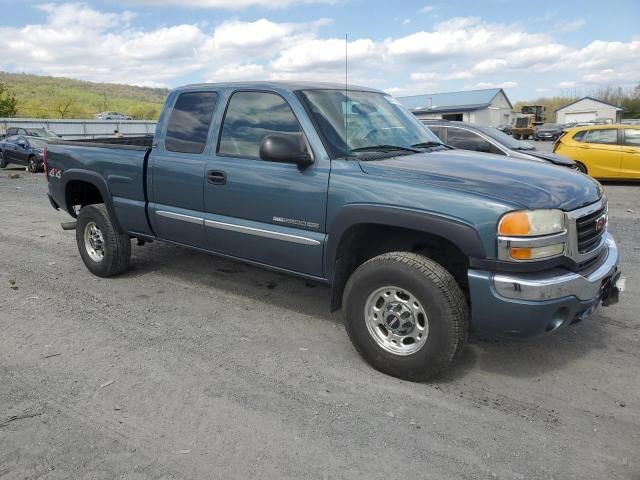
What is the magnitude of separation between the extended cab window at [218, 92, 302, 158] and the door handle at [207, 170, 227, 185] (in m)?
0.17

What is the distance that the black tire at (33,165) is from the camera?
1791 cm

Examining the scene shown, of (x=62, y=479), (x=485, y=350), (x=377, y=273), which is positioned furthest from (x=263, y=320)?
(x=62, y=479)

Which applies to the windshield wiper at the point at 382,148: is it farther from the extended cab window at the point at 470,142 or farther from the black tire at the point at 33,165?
the black tire at the point at 33,165

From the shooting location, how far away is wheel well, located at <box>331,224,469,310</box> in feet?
11.6

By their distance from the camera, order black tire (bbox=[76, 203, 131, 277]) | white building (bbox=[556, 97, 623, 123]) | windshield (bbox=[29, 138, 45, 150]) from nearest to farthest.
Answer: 1. black tire (bbox=[76, 203, 131, 277])
2. windshield (bbox=[29, 138, 45, 150])
3. white building (bbox=[556, 97, 623, 123])

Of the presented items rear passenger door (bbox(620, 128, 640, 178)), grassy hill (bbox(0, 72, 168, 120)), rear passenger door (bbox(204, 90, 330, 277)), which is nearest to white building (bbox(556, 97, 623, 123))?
grassy hill (bbox(0, 72, 168, 120))

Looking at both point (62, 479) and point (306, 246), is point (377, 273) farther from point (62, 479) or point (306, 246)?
point (62, 479)

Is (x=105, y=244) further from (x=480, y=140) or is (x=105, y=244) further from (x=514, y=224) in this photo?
(x=480, y=140)

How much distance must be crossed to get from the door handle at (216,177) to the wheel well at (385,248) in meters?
1.20

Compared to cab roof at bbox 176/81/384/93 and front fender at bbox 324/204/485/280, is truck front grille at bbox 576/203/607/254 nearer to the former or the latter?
front fender at bbox 324/204/485/280

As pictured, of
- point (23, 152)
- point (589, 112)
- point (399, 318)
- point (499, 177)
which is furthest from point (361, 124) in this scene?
point (589, 112)

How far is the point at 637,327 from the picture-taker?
4.38m

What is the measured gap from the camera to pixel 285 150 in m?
3.66

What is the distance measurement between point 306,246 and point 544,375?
184 cm
